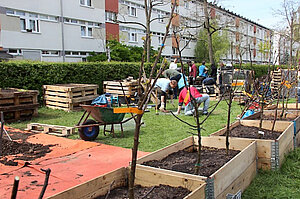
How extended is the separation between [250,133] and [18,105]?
651cm

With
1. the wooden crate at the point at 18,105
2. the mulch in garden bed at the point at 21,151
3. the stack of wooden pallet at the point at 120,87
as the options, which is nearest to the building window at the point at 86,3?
the stack of wooden pallet at the point at 120,87

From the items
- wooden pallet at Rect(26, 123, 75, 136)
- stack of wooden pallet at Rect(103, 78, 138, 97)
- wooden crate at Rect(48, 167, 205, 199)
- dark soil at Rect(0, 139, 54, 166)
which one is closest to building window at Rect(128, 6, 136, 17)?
stack of wooden pallet at Rect(103, 78, 138, 97)

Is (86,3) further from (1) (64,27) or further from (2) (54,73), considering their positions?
(2) (54,73)

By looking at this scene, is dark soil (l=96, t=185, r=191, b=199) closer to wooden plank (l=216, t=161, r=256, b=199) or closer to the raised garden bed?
wooden plank (l=216, t=161, r=256, b=199)

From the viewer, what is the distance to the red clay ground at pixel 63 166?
12.6ft

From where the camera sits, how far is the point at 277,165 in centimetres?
434

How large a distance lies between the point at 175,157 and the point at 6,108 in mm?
6120

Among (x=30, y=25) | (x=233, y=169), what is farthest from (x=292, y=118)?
(x=30, y=25)

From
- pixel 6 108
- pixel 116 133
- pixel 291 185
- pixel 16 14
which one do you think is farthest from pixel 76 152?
pixel 16 14

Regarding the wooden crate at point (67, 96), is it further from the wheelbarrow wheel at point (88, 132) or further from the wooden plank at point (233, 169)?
the wooden plank at point (233, 169)

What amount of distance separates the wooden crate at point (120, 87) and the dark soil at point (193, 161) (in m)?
8.37

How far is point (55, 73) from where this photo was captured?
1200cm

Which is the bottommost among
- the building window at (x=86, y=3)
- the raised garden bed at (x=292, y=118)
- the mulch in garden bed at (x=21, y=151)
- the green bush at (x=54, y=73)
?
the mulch in garden bed at (x=21, y=151)

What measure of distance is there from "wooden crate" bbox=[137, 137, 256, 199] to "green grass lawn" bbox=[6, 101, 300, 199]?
0.20 m
